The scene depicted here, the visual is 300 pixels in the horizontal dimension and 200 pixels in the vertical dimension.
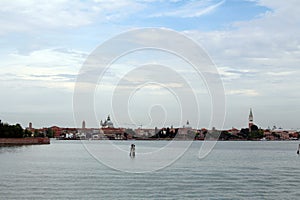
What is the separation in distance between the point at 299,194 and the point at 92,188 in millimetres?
12567

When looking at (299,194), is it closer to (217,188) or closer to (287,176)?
(217,188)

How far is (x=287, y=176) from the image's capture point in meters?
40.9

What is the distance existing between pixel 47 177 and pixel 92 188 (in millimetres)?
7378

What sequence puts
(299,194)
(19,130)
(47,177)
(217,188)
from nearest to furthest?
(299,194) → (217,188) → (47,177) → (19,130)

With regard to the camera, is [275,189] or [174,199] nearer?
[174,199]

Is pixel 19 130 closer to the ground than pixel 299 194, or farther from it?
farther from it

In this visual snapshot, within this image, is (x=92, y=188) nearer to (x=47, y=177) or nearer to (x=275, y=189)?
(x=47, y=177)

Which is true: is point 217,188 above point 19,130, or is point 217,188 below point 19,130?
below

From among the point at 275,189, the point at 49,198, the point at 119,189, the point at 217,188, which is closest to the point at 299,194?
the point at 275,189

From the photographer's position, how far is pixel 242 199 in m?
27.5

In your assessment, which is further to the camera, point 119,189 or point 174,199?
point 119,189

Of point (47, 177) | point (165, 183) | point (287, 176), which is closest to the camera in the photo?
point (165, 183)

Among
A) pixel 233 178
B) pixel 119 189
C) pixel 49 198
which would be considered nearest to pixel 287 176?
pixel 233 178

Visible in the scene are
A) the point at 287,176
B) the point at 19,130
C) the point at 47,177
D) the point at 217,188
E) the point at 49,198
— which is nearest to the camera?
the point at 49,198
